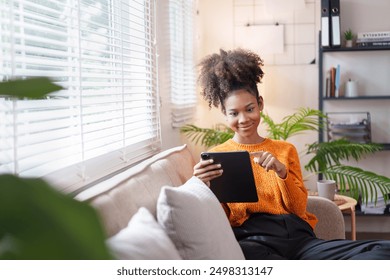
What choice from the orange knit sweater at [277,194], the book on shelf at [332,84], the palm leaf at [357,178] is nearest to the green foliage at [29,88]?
the orange knit sweater at [277,194]

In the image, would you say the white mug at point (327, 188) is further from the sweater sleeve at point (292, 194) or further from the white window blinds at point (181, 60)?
the white window blinds at point (181, 60)

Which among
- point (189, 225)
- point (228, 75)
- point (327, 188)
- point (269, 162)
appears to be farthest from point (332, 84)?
point (189, 225)

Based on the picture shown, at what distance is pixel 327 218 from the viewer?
190 centimetres

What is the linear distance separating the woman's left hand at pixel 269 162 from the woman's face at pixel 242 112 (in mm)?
133

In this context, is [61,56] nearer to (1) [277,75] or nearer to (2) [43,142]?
(2) [43,142]

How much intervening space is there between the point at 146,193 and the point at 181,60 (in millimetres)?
1681

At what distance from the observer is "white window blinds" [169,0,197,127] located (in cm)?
270

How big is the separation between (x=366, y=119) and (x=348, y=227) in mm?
654

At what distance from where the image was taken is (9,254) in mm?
154

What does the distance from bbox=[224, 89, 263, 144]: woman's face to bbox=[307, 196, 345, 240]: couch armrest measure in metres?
0.38

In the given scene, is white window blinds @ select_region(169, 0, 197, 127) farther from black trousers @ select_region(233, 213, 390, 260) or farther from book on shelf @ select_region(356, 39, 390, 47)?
black trousers @ select_region(233, 213, 390, 260)

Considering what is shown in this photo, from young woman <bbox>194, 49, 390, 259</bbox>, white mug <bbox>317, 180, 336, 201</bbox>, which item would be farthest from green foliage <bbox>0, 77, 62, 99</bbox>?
white mug <bbox>317, 180, 336, 201</bbox>

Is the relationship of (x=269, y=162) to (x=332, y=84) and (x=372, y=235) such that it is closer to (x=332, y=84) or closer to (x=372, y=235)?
(x=332, y=84)
